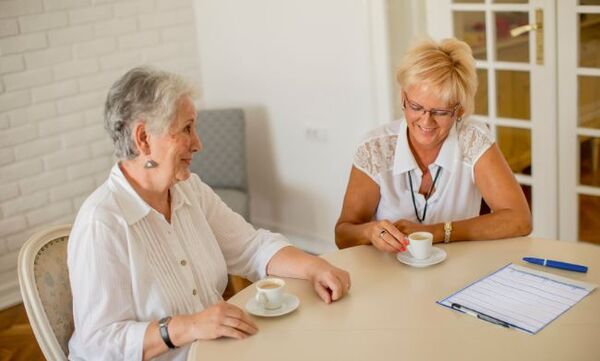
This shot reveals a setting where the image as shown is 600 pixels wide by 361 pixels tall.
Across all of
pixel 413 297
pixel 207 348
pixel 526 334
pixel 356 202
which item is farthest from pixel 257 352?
pixel 356 202

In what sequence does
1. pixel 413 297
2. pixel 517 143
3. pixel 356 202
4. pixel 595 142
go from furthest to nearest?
pixel 517 143, pixel 595 142, pixel 356 202, pixel 413 297

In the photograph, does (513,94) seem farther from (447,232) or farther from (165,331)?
(165,331)

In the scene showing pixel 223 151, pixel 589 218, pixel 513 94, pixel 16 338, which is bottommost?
pixel 16 338

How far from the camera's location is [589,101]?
344cm

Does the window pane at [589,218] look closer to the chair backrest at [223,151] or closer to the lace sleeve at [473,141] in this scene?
the lace sleeve at [473,141]

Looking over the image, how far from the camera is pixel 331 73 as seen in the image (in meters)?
4.06

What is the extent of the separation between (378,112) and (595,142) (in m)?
0.98

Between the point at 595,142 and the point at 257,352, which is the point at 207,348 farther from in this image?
the point at 595,142

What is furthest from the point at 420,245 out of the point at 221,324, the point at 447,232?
the point at 221,324

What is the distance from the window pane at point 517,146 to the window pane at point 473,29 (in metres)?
0.35

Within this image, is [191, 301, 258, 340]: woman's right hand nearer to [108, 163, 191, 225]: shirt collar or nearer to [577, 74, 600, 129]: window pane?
[108, 163, 191, 225]: shirt collar

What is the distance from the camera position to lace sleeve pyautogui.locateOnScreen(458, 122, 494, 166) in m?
2.50

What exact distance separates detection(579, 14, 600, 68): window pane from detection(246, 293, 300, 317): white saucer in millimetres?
1991

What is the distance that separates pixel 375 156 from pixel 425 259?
510 mm
